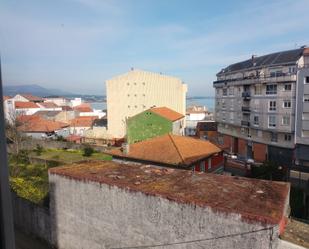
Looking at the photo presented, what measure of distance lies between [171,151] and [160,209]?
26.7 ft

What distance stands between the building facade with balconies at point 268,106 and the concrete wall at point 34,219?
2016cm

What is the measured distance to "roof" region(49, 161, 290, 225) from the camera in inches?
237

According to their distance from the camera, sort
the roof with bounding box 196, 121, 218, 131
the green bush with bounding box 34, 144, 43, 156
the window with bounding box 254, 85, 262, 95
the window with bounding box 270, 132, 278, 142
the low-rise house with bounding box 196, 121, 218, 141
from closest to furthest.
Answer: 1. the green bush with bounding box 34, 144, 43, 156
2. the window with bounding box 270, 132, 278, 142
3. the window with bounding box 254, 85, 262, 95
4. the low-rise house with bounding box 196, 121, 218, 141
5. the roof with bounding box 196, 121, 218, 131

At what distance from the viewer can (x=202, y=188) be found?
7508 millimetres

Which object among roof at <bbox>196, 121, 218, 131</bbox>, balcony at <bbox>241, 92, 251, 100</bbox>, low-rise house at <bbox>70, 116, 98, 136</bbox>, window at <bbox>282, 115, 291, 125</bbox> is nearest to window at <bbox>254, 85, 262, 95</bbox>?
balcony at <bbox>241, 92, 251, 100</bbox>

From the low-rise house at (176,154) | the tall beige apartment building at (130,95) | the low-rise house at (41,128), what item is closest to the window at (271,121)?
the low-rise house at (176,154)

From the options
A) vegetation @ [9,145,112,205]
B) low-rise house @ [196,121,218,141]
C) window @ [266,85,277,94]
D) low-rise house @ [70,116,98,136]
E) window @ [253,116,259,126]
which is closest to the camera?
vegetation @ [9,145,112,205]

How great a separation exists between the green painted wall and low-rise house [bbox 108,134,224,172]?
9.99m

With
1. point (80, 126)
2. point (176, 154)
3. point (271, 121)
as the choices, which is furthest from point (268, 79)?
point (80, 126)

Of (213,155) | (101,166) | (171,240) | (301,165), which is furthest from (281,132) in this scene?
(171,240)

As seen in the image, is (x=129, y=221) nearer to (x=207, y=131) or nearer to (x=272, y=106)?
(x=272, y=106)

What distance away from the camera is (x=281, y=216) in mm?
5609

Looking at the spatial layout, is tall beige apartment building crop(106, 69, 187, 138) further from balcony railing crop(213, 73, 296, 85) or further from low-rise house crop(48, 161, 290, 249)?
low-rise house crop(48, 161, 290, 249)

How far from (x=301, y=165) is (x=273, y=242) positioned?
19.7m
